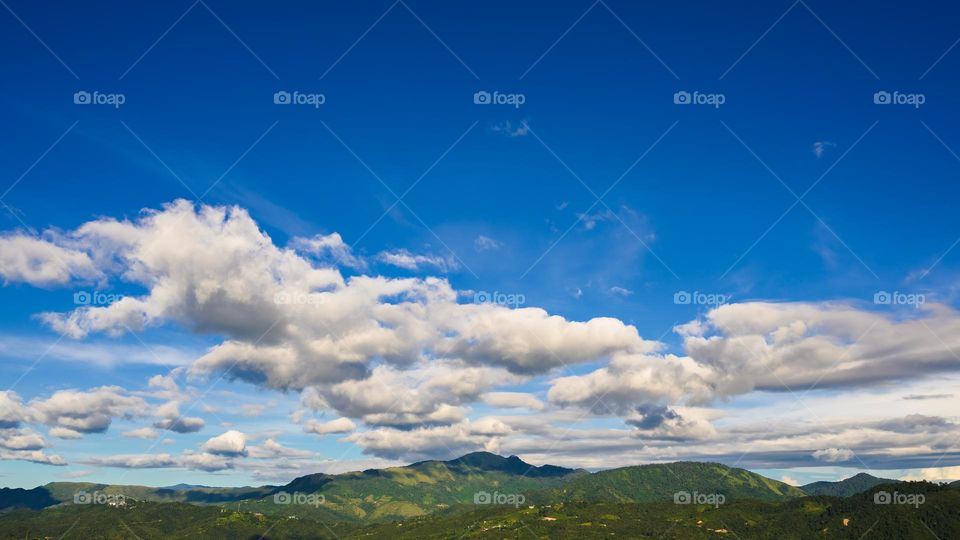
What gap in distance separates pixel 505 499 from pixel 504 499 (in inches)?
95.6

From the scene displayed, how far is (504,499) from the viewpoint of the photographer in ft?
599

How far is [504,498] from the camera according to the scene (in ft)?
594

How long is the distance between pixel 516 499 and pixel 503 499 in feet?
33.7

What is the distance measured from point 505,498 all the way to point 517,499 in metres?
7.68

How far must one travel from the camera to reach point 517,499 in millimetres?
187625

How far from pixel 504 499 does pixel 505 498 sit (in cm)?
135

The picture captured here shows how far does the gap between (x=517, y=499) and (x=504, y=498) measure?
8184mm

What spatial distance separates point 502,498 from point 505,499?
739cm

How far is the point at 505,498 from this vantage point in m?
182

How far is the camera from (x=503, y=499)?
17988cm

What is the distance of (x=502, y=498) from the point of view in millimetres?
178125

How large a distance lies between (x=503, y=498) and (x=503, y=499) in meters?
0.46

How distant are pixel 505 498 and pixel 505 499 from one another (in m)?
3.71

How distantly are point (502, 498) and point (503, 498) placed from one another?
1635 millimetres
